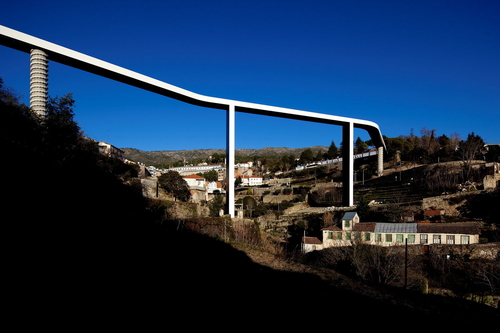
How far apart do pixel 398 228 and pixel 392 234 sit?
1.92ft

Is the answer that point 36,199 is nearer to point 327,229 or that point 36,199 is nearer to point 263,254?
point 263,254

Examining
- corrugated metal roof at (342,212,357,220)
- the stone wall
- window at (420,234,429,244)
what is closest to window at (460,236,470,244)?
window at (420,234,429,244)

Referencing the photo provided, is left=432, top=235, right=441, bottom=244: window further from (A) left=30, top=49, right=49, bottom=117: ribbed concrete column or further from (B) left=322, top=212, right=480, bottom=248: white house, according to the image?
(A) left=30, top=49, right=49, bottom=117: ribbed concrete column

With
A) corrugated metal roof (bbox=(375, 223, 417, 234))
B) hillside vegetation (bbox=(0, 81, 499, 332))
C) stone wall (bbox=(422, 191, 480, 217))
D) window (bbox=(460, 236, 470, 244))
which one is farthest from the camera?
stone wall (bbox=(422, 191, 480, 217))

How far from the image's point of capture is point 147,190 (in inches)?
647

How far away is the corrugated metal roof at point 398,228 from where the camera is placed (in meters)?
17.5

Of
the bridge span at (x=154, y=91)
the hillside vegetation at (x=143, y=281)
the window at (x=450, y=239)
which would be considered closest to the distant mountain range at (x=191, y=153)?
the bridge span at (x=154, y=91)

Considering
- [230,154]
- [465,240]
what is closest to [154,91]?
[230,154]

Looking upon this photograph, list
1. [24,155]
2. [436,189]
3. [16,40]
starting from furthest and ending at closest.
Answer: [436,189] → [16,40] → [24,155]

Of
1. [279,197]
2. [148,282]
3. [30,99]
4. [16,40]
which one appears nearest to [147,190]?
[30,99]

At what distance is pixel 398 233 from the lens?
17484 mm

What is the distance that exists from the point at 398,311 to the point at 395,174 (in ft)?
99.4

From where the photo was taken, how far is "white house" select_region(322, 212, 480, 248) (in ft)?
53.8

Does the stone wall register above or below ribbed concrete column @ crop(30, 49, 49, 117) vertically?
below
